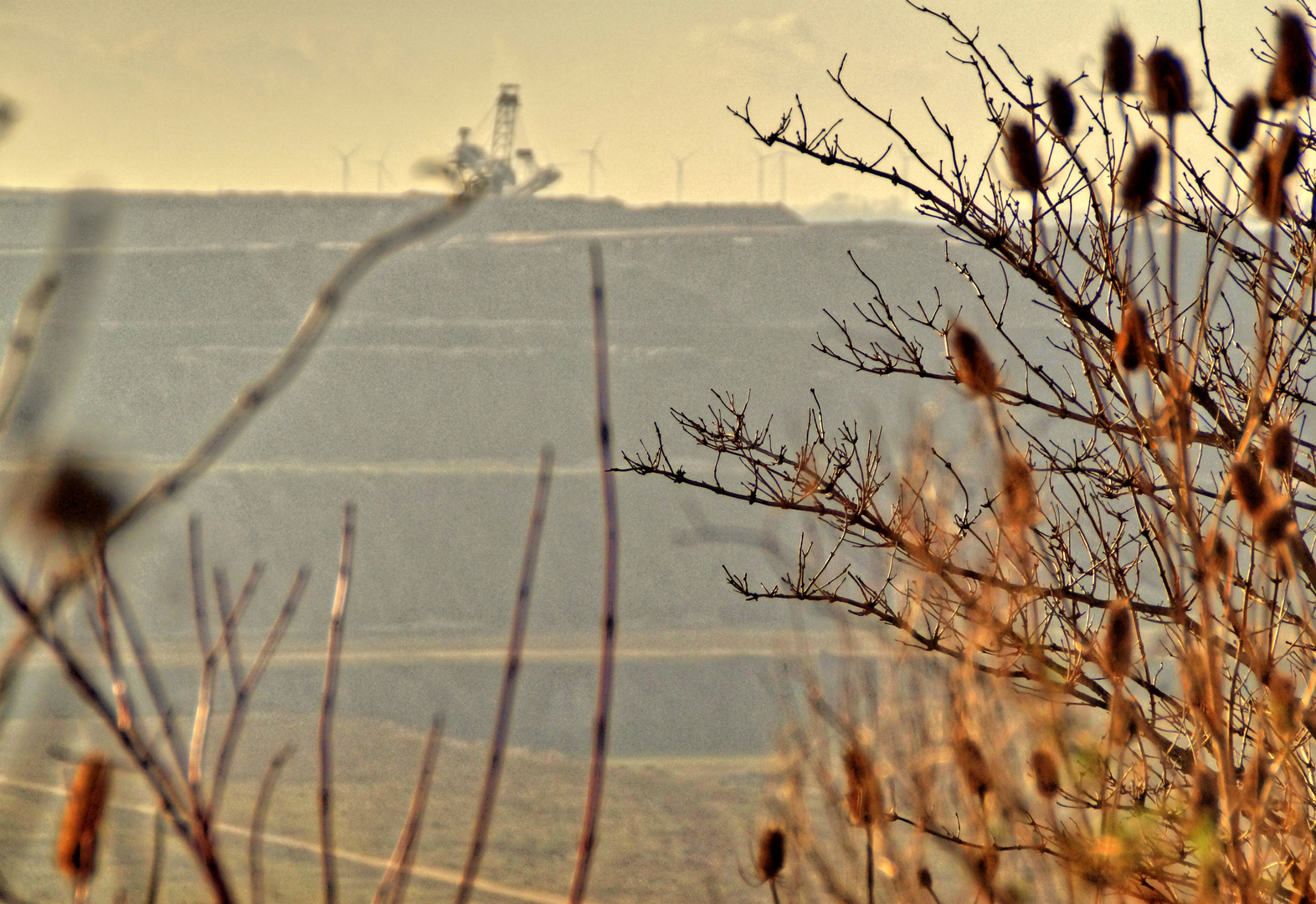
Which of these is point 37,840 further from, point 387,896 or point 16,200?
point 16,200

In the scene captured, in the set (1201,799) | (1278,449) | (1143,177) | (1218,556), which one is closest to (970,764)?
(1201,799)

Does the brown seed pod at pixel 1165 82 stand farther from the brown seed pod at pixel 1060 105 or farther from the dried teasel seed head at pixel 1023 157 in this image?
the dried teasel seed head at pixel 1023 157

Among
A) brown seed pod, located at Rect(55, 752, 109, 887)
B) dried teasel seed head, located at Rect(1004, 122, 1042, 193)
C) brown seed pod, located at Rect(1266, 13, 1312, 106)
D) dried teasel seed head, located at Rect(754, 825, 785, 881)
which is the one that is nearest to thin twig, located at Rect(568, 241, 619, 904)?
brown seed pod, located at Rect(55, 752, 109, 887)

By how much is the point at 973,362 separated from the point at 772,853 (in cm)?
66

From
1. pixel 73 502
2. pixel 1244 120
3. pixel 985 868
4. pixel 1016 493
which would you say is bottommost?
pixel 985 868

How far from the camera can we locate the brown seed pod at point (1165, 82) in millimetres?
1976

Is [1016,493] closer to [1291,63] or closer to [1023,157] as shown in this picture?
[1023,157]

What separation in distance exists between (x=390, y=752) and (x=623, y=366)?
101 feet

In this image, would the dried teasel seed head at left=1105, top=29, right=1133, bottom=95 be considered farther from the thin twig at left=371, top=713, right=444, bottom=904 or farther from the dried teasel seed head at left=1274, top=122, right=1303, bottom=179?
the thin twig at left=371, top=713, right=444, bottom=904

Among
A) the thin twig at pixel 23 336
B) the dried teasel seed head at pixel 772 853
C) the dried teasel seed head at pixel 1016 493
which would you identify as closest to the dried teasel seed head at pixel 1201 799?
the dried teasel seed head at pixel 1016 493

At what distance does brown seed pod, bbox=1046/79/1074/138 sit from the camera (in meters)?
1.98

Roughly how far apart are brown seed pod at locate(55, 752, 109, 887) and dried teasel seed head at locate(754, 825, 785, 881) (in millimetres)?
737

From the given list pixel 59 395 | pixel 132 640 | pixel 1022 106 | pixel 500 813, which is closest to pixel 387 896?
pixel 132 640

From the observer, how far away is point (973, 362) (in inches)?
65.4
